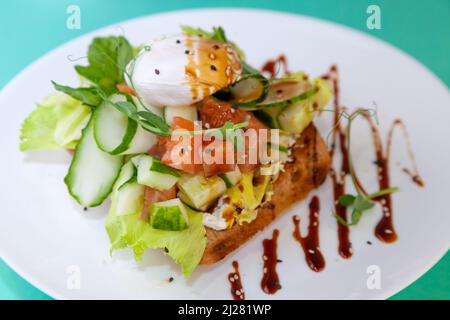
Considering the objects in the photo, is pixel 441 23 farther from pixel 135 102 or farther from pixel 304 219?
pixel 135 102

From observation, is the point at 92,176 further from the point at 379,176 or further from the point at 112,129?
the point at 379,176

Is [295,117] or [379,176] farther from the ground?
[295,117]

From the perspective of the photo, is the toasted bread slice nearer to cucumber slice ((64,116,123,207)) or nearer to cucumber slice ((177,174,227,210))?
cucumber slice ((177,174,227,210))

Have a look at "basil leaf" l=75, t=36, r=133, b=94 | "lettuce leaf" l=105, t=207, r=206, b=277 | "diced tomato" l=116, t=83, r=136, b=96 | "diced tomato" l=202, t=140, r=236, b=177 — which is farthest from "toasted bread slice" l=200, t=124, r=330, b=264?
"basil leaf" l=75, t=36, r=133, b=94

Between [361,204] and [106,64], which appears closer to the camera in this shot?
[361,204]

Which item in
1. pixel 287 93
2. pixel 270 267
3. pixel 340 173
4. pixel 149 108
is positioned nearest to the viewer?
pixel 270 267

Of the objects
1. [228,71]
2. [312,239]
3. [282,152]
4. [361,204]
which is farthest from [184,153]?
[361,204]

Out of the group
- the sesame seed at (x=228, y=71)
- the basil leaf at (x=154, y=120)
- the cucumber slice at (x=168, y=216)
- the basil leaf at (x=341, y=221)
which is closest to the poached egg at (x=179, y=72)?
the sesame seed at (x=228, y=71)
